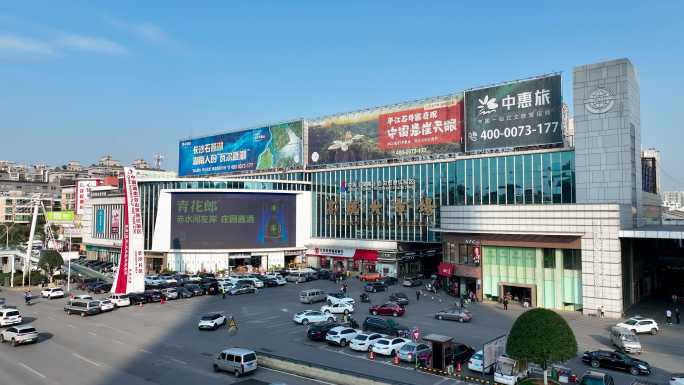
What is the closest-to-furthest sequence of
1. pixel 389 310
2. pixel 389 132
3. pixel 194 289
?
pixel 389 310, pixel 194 289, pixel 389 132

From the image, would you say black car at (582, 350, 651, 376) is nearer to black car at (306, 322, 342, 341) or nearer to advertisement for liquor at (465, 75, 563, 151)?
black car at (306, 322, 342, 341)

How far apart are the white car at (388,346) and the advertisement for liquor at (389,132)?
41.1 m

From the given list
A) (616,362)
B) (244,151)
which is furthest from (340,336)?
(244,151)

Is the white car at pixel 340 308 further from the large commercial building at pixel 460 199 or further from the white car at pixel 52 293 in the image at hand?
the white car at pixel 52 293

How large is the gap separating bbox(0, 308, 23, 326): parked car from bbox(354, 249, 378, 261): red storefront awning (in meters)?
45.8

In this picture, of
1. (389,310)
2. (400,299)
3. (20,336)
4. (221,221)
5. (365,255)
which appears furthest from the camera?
(221,221)

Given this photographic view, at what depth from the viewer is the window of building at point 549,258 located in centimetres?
4706

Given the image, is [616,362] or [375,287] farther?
[375,287]

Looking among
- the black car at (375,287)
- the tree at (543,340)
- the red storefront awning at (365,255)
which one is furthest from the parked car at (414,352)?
the red storefront awning at (365,255)

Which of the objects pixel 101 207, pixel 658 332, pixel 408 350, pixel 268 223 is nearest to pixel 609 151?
pixel 658 332

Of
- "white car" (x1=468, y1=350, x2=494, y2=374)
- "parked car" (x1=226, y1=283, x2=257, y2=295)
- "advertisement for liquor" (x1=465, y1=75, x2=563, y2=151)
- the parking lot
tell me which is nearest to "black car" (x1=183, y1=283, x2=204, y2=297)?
"parked car" (x1=226, y1=283, x2=257, y2=295)

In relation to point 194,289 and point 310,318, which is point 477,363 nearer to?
point 310,318

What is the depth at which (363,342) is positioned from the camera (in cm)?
3272

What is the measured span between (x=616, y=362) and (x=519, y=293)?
72.3 feet
